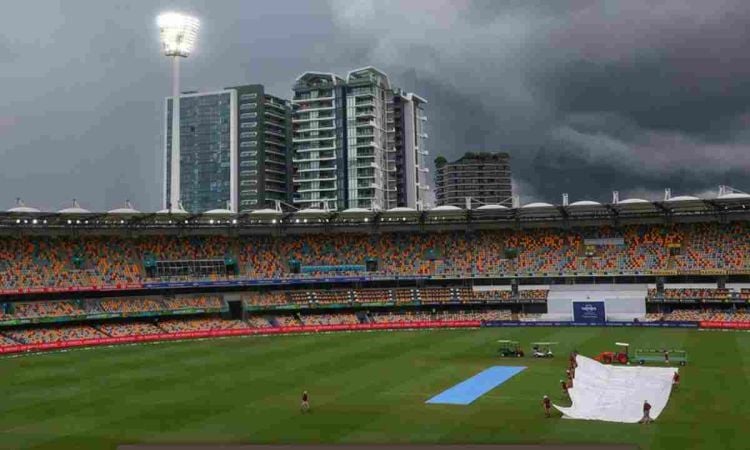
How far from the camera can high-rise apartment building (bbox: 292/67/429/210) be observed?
14612cm

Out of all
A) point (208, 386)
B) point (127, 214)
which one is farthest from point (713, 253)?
point (127, 214)

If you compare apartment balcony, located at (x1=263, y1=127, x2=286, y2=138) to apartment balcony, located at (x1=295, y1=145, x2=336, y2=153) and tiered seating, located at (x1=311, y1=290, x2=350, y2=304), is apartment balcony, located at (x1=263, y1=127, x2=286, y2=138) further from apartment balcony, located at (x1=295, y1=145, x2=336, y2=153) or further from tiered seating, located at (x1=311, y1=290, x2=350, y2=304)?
tiered seating, located at (x1=311, y1=290, x2=350, y2=304)

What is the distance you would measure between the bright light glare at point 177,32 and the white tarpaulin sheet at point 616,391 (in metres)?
59.6

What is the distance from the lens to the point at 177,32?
79250mm

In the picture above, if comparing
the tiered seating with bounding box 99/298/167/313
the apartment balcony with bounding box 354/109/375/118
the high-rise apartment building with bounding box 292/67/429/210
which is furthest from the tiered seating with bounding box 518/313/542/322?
the apartment balcony with bounding box 354/109/375/118

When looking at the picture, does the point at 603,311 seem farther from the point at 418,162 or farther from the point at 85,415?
the point at 418,162

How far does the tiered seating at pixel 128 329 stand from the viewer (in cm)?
6881

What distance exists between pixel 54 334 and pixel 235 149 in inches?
4176

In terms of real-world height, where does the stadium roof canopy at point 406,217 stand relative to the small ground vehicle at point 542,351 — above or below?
above

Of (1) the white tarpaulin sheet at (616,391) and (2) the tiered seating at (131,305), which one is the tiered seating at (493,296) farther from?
(1) the white tarpaulin sheet at (616,391)

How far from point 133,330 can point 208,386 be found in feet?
106

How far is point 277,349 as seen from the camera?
5859 centimetres

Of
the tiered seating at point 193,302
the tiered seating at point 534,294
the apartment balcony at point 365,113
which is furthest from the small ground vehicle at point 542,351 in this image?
the apartment balcony at point 365,113

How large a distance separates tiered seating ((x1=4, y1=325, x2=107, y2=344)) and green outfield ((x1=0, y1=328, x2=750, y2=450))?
6301 mm
